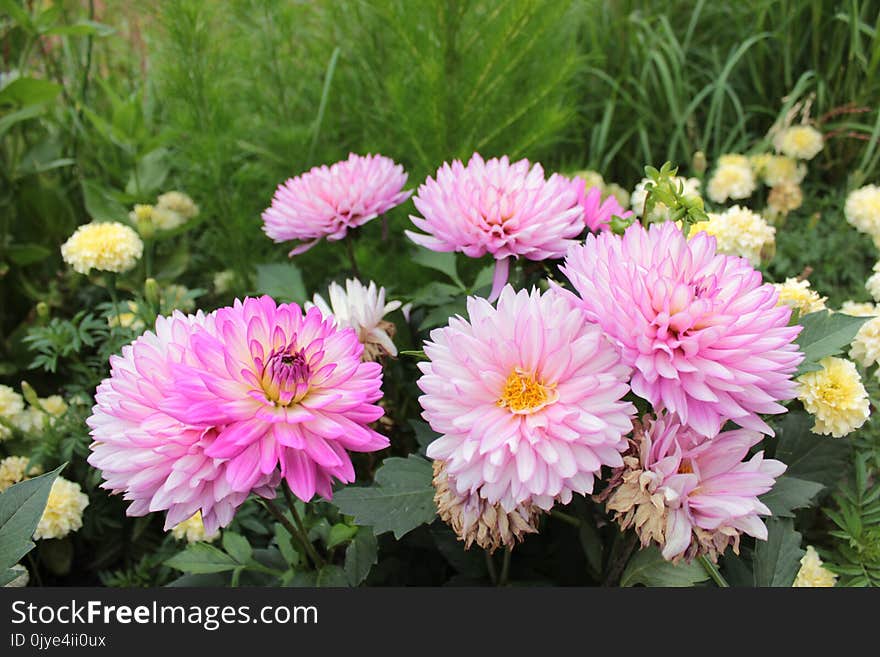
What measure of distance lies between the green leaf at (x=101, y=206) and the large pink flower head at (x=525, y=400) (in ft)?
4.16

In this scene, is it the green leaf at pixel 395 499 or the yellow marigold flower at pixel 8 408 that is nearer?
the green leaf at pixel 395 499

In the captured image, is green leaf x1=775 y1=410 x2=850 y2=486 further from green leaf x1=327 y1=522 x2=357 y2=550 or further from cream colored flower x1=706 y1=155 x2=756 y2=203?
cream colored flower x1=706 y1=155 x2=756 y2=203

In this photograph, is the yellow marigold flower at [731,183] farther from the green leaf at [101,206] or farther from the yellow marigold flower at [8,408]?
the yellow marigold flower at [8,408]

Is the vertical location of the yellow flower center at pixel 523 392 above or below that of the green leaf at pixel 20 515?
above

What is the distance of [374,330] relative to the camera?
100 cm

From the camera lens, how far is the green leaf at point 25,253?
5.60 feet

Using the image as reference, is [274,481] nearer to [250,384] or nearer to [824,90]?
[250,384]

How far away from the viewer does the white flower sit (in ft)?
3.27

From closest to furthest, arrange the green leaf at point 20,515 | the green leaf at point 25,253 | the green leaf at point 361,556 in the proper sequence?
the green leaf at point 20,515 < the green leaf at point 361,556 < the green leaf at point 25,253

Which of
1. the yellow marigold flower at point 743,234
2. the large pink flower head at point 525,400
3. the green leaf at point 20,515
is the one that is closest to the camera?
the large pink flower head at point 525,400

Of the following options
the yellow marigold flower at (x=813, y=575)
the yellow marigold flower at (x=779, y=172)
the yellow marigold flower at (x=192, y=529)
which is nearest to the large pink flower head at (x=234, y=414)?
the yellow marigold flower at (x=192, y=529)

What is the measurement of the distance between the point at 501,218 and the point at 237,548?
22.7 inches

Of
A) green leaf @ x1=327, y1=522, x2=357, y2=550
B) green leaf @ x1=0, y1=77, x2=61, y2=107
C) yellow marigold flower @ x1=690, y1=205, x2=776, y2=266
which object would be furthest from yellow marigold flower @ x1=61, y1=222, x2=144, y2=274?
yellow marigold flower @ x1=690, y1=205, x2=776, y2=266

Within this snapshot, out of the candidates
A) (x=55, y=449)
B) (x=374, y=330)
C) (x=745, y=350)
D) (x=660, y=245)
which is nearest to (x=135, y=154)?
(x=55, y=449)
